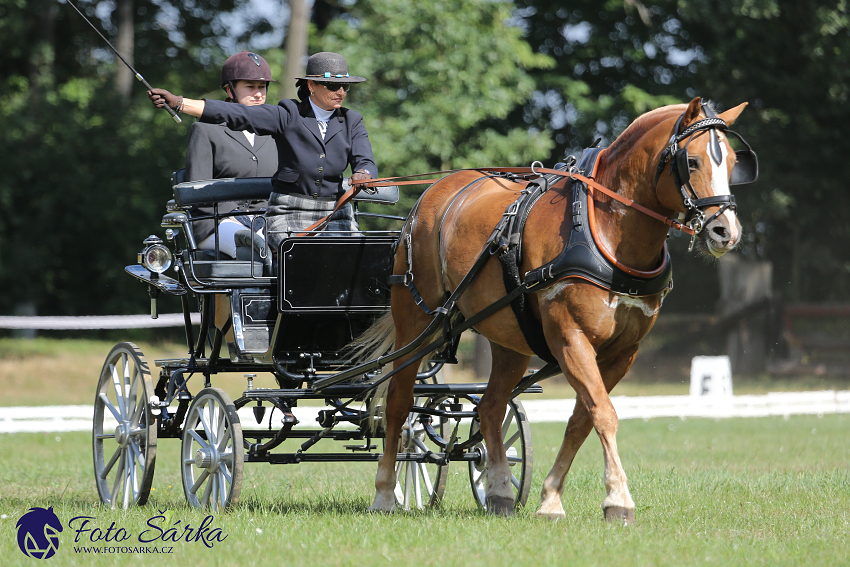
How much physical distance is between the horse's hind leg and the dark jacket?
76.4 inches

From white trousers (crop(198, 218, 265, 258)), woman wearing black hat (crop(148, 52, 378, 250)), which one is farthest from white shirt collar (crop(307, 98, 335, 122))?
A: white trousers (crop(198, 218, 265, 258))

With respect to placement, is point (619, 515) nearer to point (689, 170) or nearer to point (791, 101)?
point (689, 170)

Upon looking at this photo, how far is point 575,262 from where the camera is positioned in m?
4.79

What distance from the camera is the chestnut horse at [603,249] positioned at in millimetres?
4578

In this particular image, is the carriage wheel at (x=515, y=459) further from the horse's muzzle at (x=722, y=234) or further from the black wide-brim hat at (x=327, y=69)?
the black wide-brim hat at (x=327, y=69)

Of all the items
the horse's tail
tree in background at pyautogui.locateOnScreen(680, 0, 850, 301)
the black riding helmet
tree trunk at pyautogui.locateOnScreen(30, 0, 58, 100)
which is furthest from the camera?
tree trunk at pyautogui.locateOnScreen(30, 0, 58, 100)

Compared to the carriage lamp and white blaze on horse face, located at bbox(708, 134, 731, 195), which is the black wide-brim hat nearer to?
the carriage lamp

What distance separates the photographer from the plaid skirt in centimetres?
621

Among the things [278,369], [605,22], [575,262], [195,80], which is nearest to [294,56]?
[195,80]

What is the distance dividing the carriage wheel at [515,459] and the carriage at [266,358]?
0.01 meters

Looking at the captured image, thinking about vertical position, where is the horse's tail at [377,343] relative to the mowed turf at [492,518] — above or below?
above

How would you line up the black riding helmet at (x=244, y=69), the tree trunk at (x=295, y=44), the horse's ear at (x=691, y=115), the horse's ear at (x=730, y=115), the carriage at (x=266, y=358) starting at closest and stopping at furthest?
the horse's ear at (x=691, y=115) < the horse's ear at (x=730, y=115) < the carriage at (x=266, y=358) < the black riding helmet at (x=244, y=69) < the tree trunk at (x=295, y=44)

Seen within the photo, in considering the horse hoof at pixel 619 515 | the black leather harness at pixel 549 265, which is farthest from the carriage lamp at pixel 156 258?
the horse hoof at pixel 619 515

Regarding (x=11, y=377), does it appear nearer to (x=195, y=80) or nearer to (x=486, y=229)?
(x=195, y=80)
